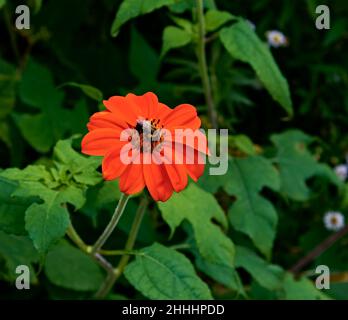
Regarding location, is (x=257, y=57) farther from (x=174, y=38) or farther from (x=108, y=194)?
(x=108, y=194)

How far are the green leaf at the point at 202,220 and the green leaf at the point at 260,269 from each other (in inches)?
10.3

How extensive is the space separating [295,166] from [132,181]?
1.11 metres

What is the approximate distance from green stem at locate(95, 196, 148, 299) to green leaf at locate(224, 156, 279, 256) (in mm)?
347

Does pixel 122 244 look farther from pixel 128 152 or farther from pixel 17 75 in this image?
pixel 128 152

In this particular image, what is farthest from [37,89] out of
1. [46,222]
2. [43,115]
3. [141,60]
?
[46,222]

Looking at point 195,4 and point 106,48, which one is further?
point 106,48

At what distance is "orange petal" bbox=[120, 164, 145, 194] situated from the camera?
1146mm

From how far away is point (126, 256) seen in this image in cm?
162

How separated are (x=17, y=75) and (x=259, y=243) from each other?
102 centimetres

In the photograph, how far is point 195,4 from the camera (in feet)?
6.11

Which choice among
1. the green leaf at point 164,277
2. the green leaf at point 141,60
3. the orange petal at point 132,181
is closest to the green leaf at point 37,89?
the green leaf at point 141,60

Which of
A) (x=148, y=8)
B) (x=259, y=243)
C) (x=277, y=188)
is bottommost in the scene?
(x=259, y=243)

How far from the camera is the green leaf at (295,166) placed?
2137mm

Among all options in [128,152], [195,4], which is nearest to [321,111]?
[195,4]
